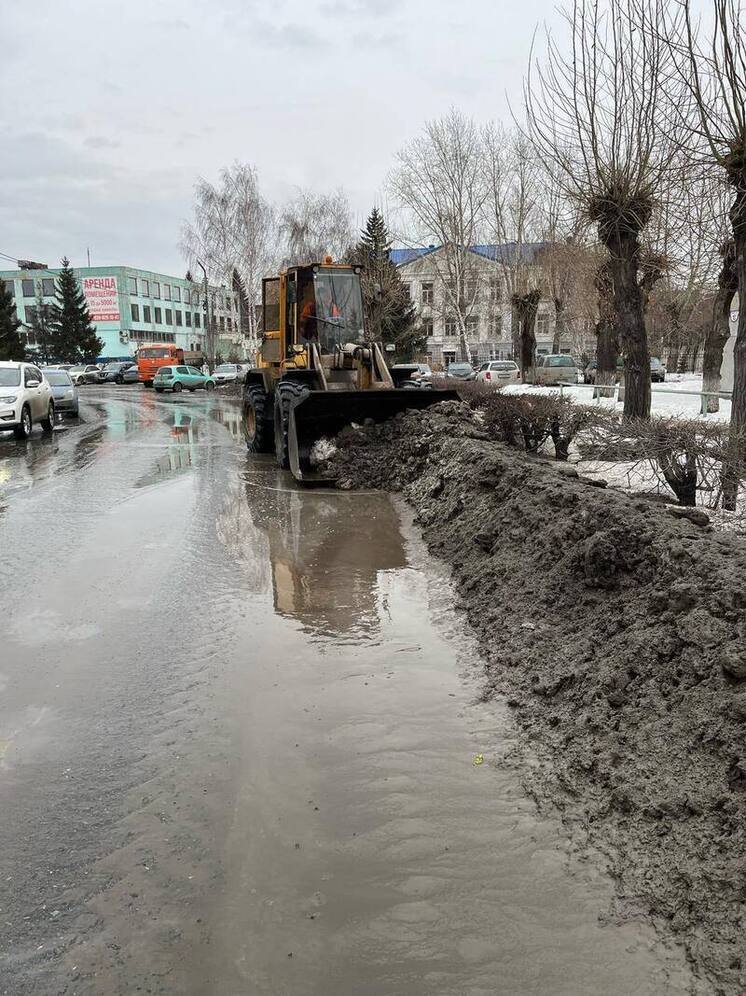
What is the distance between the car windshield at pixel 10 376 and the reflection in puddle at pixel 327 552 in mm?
9040

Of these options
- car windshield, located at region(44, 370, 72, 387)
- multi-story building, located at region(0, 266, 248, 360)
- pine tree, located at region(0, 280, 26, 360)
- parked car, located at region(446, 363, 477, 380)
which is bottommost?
car windshield, located at region(44, 370, 72, 387)

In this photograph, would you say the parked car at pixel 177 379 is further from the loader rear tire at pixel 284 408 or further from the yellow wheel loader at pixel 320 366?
the loader rear tire at pixel 284 408

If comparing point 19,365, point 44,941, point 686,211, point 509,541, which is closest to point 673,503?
point 509,541

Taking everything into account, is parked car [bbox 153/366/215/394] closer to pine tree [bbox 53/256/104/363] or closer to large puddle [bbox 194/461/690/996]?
pine tree [bbox 53/256/104/363]

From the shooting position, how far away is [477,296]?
43656mm

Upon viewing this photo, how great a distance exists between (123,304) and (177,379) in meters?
44.5

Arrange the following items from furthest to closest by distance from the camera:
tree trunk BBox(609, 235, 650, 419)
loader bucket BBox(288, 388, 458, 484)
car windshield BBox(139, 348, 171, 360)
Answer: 1. car windshield BBox(139, 348, 171, 360)
2. tree trunk BBox(609, 235, 650, 419)
3. loader bucket BBox(288, 388, 458, 484)

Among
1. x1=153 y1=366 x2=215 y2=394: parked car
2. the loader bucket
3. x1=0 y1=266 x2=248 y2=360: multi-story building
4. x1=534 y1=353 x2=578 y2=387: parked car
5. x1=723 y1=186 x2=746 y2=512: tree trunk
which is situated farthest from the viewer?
x1=0 y1=266 x2=248 y2=360: multi-story building

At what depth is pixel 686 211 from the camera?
1005cm

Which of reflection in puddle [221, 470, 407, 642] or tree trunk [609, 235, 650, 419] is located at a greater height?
tree trunk [609, 235, 650, 419]

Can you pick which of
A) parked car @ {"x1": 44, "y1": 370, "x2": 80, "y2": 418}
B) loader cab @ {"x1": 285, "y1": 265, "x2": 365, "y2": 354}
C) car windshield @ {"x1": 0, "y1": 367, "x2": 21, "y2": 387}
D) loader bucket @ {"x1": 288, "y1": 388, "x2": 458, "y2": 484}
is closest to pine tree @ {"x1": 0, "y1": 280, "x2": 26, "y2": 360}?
parked car @ {"x1": 44, "y1": 370, "x2": 80, "y2": 418}

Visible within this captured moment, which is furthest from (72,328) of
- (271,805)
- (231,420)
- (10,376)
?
(271,805)

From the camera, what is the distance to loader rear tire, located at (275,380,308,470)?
1098 cm

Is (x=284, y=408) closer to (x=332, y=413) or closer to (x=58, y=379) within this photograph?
(x=332, y=413)
